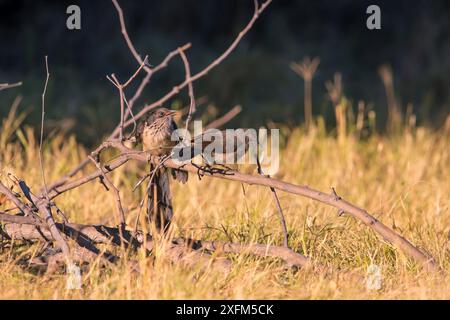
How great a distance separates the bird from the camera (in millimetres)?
4512

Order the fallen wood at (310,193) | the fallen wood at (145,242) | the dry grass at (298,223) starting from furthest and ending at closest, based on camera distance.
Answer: the fallen wood at (145,242) < the fallen wood at (310,193) < the dry grass at (298,223)

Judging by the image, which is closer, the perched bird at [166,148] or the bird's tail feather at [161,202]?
the perched bird at [166,148]

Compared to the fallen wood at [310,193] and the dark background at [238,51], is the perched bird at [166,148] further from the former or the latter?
the dark background at [238,51]

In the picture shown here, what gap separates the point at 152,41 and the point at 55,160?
5.69 m

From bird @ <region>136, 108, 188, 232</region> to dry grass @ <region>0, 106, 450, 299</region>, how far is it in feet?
0.49

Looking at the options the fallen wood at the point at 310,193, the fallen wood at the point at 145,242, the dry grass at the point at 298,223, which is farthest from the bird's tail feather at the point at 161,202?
the fallen wood at the point at 310,193

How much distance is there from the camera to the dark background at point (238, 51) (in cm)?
995

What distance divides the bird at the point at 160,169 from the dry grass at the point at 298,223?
148 millimetres

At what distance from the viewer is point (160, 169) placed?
4.60 meters

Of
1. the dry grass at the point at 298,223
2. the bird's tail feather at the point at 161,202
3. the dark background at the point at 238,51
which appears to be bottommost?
the dry grass at the point at 298,223

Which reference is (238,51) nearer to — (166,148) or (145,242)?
(166,148)

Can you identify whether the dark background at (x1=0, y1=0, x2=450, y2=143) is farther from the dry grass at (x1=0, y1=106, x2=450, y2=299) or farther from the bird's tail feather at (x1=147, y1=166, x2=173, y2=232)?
the bird's tail feather at (x1=147, y1=166, x2=173, y2=232)

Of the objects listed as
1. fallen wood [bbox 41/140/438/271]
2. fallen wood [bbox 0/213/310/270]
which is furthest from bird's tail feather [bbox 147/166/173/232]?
fallen wood [bbox 41/140/438/271]
